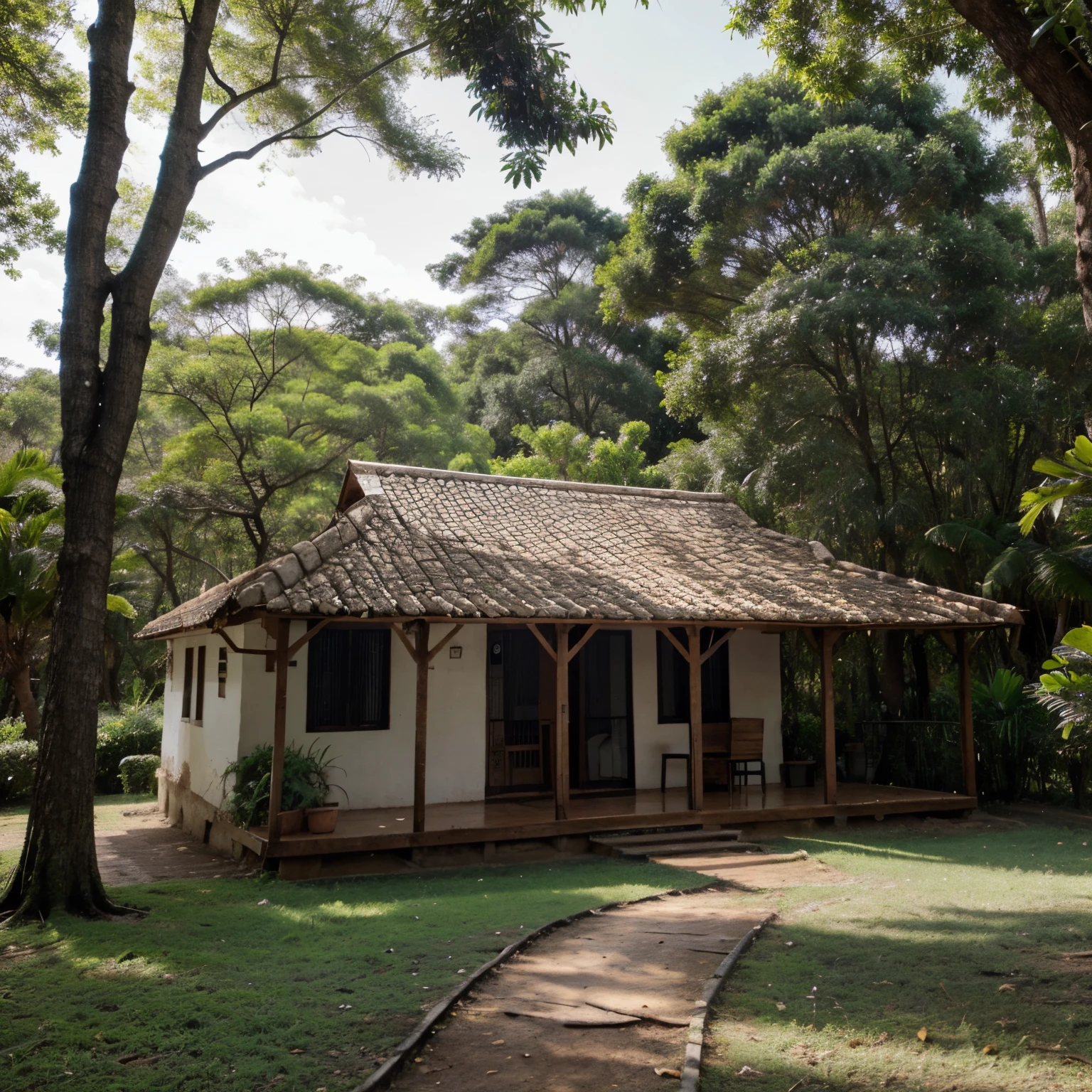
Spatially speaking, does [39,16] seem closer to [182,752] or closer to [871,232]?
[182,752]

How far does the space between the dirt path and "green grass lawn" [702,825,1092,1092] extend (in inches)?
11.0

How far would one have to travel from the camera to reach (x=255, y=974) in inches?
212

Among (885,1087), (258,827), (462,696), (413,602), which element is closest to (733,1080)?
(885,1087)

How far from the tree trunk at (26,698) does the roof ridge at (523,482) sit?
7.71m

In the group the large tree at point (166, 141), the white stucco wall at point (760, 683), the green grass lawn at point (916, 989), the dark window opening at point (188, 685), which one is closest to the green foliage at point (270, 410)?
the dark window opening at point (188, 685)

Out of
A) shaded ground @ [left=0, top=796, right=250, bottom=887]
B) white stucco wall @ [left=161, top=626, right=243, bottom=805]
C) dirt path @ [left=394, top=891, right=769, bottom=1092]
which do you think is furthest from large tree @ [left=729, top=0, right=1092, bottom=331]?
shaded ground @ [left=0, top=796, right=250, bottom=887]

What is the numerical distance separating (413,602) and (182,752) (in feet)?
22.8

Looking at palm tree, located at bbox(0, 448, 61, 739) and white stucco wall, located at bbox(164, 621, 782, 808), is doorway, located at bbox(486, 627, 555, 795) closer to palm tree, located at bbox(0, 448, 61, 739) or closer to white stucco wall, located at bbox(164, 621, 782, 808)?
white stucco wall, located at bbox(164, 621, 782, 808)

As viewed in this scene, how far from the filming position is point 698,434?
30875mm

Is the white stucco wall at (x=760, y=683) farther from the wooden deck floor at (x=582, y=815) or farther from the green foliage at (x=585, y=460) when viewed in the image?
the green foliage at (x=585, y=460)

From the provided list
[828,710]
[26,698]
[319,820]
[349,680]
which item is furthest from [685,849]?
[26,698]

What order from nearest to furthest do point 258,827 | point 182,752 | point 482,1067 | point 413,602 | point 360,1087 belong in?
point 360,1087
point 482,1067
point 413,602
point 258,827
point 182,752

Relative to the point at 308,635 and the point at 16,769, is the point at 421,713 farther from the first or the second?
the point at 16,769

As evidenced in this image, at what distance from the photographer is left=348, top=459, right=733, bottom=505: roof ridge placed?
13.2 m
